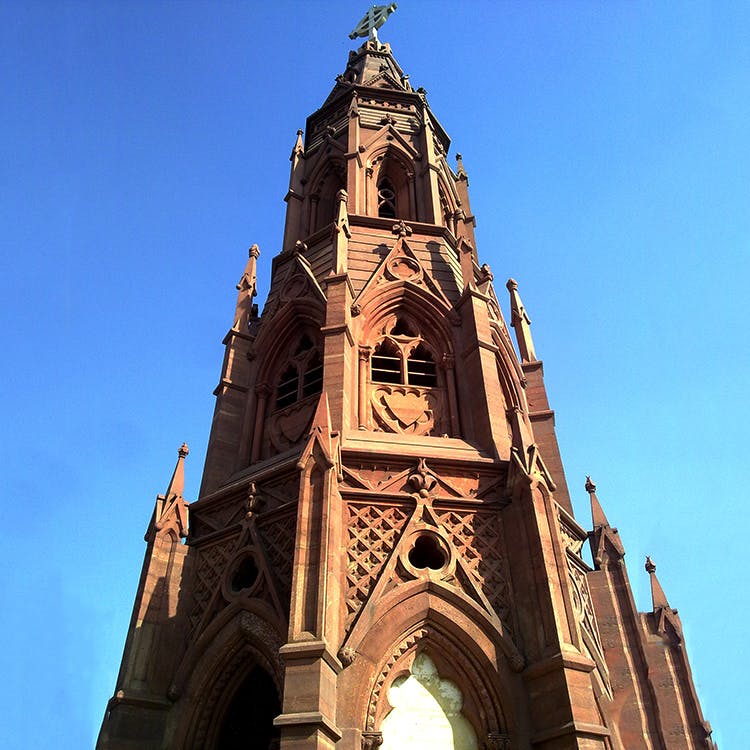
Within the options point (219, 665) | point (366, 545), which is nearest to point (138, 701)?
point (219, 665)

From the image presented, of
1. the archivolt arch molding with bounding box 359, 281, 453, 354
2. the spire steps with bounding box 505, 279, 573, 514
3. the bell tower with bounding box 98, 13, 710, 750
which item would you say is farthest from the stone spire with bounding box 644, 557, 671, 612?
the archivolt arch molding with bounding box 359, 281, 453, 354

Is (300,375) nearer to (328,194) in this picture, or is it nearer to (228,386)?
(228,386)

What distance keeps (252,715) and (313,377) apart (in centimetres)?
743

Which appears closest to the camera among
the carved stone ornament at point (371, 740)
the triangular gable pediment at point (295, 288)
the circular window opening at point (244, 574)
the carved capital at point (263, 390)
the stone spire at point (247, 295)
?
the carved stone ornament at point (371, 740)

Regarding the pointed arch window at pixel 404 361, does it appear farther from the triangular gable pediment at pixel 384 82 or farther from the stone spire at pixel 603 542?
the triangular gable pediment at pixel 384 82

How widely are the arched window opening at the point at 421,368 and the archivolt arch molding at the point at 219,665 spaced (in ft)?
21.3

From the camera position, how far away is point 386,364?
17.1m

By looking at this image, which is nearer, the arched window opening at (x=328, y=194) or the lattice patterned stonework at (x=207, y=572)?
the lattice patterned stonework at (x=207, y=572)

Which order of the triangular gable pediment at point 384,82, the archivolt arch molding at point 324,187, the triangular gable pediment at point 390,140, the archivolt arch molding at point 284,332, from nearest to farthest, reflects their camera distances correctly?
the archivolt arch molding at point 284,332
the archivolt arch molding at point 324,187
the triangular gable pediment at point 390,140
the triangular gable pediment at point 384,82

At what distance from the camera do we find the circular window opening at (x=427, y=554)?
12992 millimetres

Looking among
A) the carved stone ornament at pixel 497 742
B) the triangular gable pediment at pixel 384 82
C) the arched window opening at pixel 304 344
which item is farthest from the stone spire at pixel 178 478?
the triangular gable pediment at pixel 384 82

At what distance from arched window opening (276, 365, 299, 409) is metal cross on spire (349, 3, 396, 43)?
24.4m

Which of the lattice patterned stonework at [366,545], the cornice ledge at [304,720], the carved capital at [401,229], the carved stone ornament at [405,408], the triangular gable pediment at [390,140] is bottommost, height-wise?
the cornice ledge at [304,720]

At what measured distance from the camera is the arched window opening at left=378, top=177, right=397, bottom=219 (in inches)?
917
